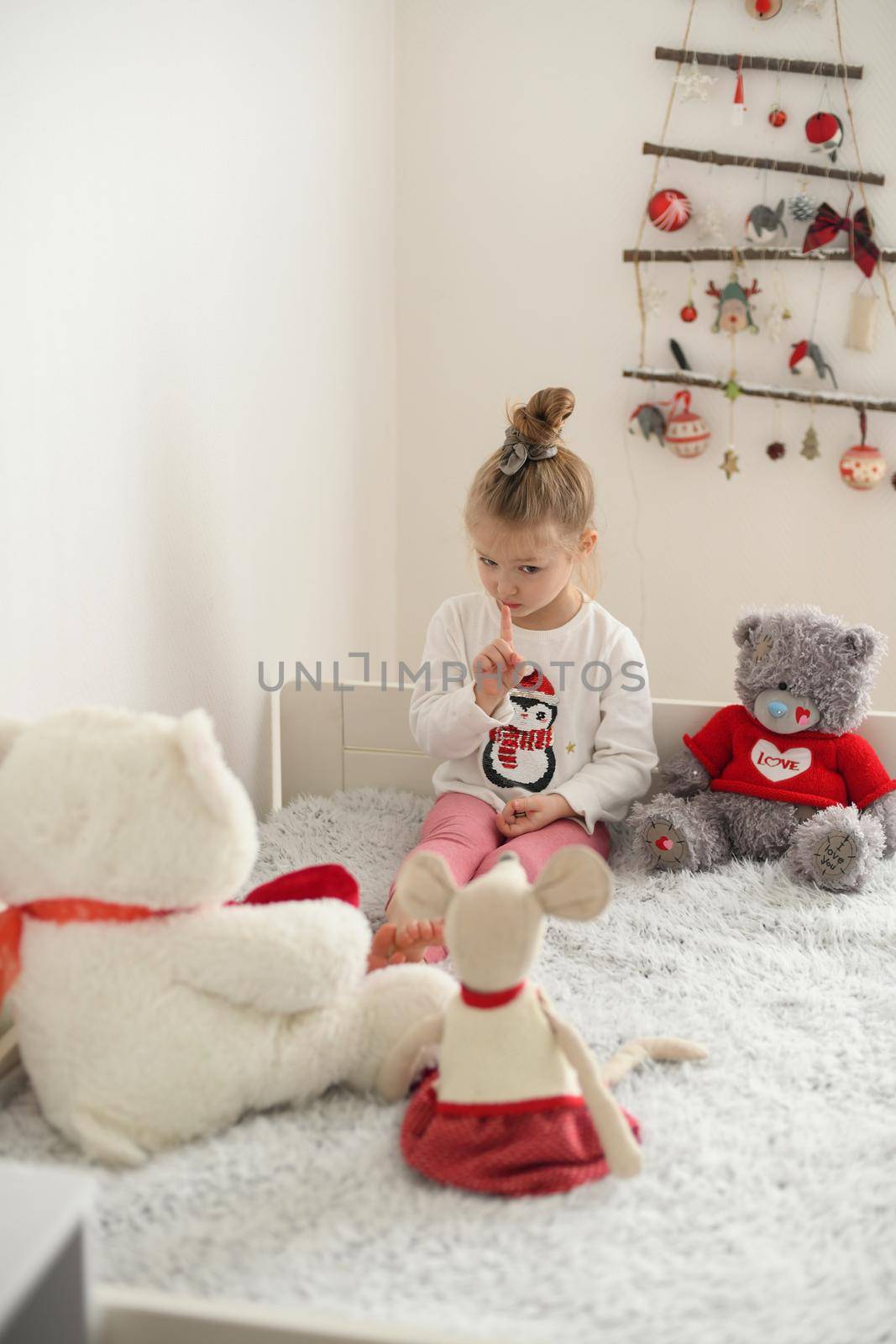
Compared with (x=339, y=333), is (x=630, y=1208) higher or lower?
lower

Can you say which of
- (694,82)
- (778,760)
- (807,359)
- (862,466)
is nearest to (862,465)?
(862,466)

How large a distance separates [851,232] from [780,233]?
129 mm

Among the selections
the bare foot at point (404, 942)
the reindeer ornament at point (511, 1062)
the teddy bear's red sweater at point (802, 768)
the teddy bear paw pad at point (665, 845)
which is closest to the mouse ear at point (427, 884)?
the reindeer ornament at point (511, 1062)

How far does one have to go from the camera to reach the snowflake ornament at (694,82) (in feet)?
7.26

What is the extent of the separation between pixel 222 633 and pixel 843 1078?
39.4 inches

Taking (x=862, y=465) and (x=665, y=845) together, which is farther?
(x=862, y=465)

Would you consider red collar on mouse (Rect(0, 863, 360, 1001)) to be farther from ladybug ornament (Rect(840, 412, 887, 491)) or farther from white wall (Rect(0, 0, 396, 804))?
ladybug ornament (Rect(840, 412, 887, 491))

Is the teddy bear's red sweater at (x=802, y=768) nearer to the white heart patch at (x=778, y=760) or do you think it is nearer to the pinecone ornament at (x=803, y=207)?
the white heart patch at (x=778, y=760)

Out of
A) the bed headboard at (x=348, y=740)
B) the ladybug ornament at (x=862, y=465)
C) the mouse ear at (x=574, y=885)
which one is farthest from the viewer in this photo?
the ladybug ornament at (x=862, y=465)

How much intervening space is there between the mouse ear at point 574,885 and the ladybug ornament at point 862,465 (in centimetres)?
165

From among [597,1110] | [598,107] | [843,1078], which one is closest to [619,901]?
[843,1078]

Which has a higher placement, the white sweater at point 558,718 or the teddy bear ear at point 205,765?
the teddy bear ear at point 205,765

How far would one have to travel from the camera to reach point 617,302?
2.34 metres

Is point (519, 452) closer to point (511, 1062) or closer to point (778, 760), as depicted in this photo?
point (778, 760)
